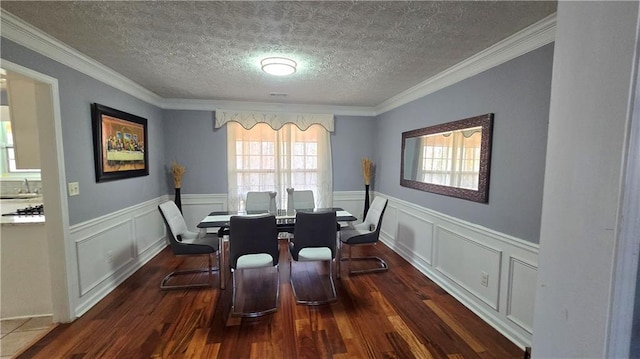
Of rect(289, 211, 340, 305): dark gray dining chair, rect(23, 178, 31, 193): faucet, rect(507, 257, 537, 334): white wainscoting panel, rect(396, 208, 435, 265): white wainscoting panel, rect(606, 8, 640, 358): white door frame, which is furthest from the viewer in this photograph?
rect(23, 178, 31, 193): faucet

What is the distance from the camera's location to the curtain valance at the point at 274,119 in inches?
168

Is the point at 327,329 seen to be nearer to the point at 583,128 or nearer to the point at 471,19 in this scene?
the point at 583,128

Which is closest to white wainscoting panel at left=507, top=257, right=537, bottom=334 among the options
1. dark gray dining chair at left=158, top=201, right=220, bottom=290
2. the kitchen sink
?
dark gray dining chair at left=158, top=201, right=220, bottom=290

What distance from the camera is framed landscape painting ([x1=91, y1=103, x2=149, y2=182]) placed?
2.70m

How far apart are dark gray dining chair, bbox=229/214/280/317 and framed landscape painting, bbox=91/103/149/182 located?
1.55 meters

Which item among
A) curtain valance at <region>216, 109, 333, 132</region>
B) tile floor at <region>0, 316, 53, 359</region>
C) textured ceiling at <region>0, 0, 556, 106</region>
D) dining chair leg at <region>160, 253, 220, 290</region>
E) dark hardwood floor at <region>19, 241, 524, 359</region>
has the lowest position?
tile floor at <region>0, 316, 53, 359</region>

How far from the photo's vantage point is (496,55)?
87.1 inches

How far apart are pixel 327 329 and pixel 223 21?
243 cm

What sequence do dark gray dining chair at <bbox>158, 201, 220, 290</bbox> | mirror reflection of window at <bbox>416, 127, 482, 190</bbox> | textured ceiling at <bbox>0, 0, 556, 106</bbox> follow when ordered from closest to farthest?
textured ceiling at <bbox>0, 0, 556, 106</bbox> < mirror reflection of window at <bbox>416, 127, 482, 190</bbox> < dark gray dining chair at <bbox>158, 201, 220, 290</bbox>

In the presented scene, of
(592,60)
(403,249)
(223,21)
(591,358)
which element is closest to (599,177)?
(592,60)

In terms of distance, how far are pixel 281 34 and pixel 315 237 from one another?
6.00 ft

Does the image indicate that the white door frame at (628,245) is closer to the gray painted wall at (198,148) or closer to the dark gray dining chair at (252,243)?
the dark gray dining chair at (252,243)

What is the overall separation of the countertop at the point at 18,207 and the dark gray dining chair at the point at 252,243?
1.60 m

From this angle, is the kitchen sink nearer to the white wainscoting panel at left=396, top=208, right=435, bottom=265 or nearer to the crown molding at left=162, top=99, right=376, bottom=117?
the crown molding at left=162, top=99, right=376, bottom=117
